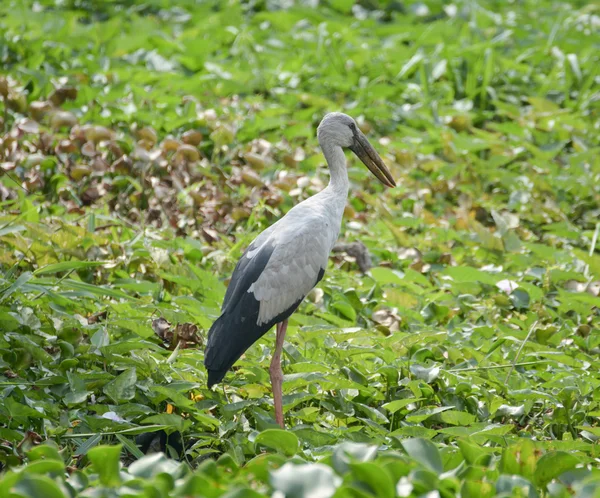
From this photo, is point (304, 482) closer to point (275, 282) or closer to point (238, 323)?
point (238, 323)

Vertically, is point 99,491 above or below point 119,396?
above

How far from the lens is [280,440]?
3234mm

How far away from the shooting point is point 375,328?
4.84m

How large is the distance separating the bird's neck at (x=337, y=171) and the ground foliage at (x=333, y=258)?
2.03 feet

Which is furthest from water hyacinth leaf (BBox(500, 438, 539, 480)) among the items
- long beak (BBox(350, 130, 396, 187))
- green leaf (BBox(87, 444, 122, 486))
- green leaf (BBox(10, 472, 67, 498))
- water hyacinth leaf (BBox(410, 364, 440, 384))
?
long beak (BBox(350, 130, 396, 187))

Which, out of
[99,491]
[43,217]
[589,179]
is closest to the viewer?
[99,491]

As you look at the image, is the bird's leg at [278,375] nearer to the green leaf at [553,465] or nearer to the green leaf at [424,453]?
the green leaf at [424,453]

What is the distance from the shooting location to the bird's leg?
3.89 metres

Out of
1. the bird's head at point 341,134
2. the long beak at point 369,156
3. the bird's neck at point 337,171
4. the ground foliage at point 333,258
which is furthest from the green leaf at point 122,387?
the long beak at point 369,156

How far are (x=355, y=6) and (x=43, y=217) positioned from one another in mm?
5560

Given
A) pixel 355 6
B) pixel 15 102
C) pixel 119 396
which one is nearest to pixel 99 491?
pixel 119 396

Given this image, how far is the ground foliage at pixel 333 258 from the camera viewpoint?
3453 millimetres

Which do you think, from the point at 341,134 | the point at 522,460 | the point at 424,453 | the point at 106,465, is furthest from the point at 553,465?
the point at 341,134

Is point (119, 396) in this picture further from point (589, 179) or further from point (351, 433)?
point (589, 179)
